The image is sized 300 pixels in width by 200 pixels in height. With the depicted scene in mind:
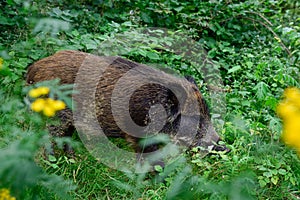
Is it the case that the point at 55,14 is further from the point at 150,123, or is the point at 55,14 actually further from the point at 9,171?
the point at 9,171

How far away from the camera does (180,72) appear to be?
5.34m

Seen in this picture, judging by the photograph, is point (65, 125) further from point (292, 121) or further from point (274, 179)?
point (292, 121)

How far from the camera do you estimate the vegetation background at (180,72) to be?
5.59 feet

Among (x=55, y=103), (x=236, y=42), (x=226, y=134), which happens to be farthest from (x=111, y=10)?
(x=55, y=103)

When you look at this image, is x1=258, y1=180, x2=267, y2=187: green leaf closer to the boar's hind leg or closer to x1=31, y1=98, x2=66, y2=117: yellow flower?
the boar's hind leg

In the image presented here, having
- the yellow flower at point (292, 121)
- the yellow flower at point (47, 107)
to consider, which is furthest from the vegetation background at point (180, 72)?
the yellow flower at point (292, 121)

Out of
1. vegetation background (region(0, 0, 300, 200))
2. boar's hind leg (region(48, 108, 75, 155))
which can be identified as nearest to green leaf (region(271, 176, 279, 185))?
vegetation background (region(0, 0, 300, 200))

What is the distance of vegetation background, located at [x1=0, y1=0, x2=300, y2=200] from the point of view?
1.70m

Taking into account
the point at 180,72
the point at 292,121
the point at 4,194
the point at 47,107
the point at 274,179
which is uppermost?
the point at 292,121

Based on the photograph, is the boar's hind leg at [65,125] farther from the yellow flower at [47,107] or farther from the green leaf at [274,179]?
the yellow flower at [47,107]

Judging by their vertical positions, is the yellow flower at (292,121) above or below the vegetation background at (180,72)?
above

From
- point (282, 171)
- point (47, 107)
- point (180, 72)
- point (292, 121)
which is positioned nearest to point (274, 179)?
point (282, 171)

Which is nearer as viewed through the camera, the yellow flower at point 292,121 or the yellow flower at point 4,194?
the yellow flower at point 292,121

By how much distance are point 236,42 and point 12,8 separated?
2977 millimetres
